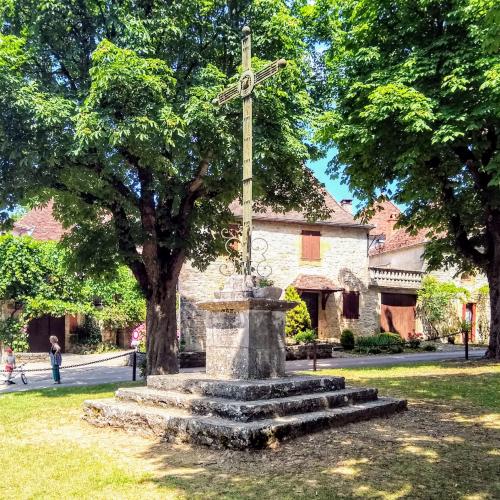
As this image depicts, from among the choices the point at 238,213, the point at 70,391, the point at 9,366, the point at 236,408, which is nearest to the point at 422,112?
the point at 236,408

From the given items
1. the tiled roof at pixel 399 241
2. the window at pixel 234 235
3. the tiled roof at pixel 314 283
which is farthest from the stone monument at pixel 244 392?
the tiled roof at pixel 399 241

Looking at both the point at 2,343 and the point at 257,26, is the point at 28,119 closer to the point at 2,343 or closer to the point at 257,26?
the point at 257,26

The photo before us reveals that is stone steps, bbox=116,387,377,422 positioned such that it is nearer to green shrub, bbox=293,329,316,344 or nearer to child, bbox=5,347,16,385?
child, bbox=5,347,16,385

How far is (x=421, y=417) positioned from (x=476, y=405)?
1.47m

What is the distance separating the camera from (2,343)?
2330 centimetres

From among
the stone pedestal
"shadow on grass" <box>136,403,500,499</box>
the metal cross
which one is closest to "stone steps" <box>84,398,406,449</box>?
"shadow on grass" <box>136,403,500,499</box>

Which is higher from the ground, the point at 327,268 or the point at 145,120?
the point at 145,120

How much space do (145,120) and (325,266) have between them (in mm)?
17190

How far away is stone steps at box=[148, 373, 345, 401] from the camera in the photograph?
648 centimetres

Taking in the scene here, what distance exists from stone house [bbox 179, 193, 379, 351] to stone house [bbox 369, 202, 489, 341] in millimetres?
914

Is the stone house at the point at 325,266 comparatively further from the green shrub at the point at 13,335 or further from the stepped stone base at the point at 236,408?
the stepped stone base at the point at 236,408

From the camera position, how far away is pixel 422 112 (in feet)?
38.1

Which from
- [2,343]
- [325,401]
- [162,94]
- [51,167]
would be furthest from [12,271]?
[325,401]

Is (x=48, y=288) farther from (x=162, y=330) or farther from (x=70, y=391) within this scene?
(x=162, y=330)
